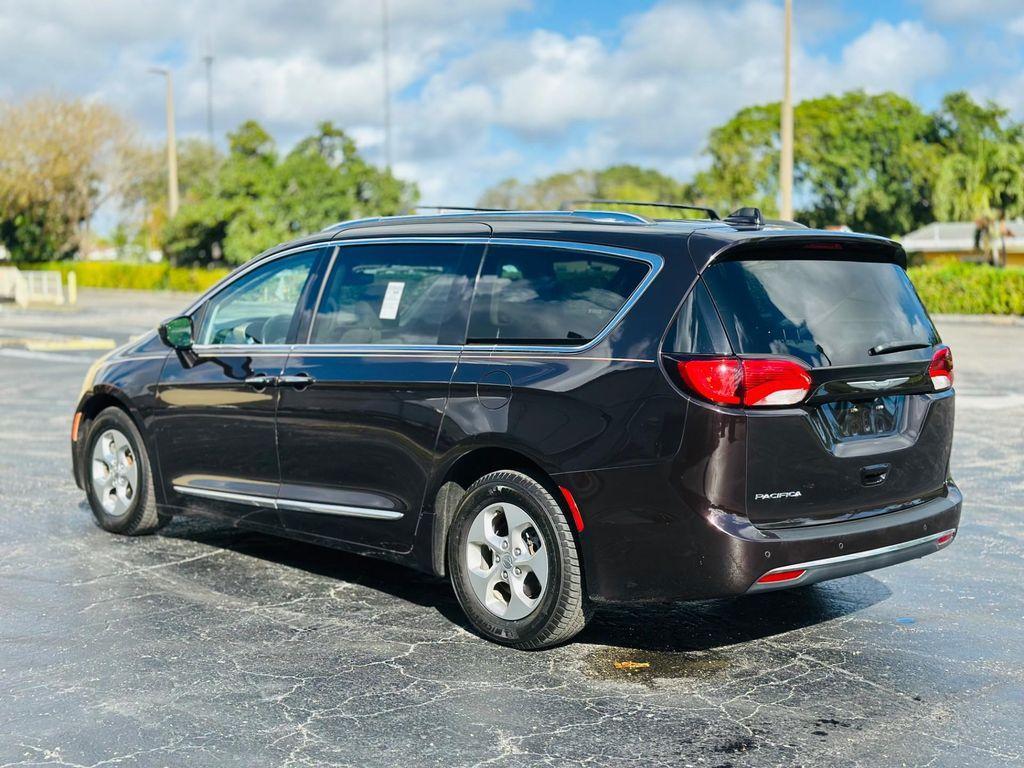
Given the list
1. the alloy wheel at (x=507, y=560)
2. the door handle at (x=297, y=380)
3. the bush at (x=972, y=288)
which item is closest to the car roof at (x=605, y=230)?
the door handle at (x=297, y=380)

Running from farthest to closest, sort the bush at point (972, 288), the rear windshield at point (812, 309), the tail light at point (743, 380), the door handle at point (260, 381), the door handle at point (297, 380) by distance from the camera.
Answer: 1. the bush at point (972, 288)
2. the door handle at point (260, 381)
3. the door handle at point (297, 380)
4. the rear windshield at point (812, 309)
5. the tail light at point (743, 380)

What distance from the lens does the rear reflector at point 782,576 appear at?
4867 millimetres

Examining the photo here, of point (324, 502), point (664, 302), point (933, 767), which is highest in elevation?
point (664, 302)

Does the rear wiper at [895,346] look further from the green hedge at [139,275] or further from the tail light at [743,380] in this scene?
the green hedge at [139,275]

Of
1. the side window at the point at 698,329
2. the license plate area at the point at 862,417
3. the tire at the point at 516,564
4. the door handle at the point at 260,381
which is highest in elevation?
the side window at the point at 698,329

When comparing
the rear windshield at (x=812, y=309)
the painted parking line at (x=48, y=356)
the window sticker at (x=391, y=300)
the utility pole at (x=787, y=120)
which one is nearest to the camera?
the rear windshield at (x=812, y=309)

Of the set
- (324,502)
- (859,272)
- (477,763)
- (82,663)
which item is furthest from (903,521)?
(82,663)

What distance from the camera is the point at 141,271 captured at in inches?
2143

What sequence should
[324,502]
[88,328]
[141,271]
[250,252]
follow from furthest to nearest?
[141,271], [250,252], [88,328], [324,502]

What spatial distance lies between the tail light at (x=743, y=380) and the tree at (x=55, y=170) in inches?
2229

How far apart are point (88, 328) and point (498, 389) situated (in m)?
26.2

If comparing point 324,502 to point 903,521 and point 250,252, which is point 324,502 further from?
point 250,252

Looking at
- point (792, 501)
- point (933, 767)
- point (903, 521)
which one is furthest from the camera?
point (903, 521)

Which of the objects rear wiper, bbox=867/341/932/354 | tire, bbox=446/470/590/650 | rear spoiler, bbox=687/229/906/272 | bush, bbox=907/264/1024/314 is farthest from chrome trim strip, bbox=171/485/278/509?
bush, bbox=907/264/1024/314
